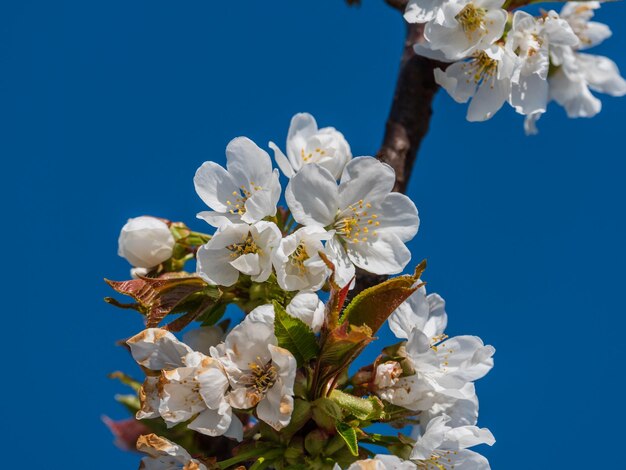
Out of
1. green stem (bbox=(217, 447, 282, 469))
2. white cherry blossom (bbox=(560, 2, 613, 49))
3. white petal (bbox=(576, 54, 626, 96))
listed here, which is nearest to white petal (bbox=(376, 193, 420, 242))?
green stem (bbox=(217, 447, 282, 469))

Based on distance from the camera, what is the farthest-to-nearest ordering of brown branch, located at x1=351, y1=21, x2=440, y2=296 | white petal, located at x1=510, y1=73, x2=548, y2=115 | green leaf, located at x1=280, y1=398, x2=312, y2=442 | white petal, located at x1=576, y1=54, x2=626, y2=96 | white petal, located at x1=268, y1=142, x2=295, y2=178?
white petal, located at x1=576, y1=54, x2=626, y2=96 < brown branch, located at x1=351, y1=21, x2=440, y2=296 < white petal, located at x1=510, y1=73, x2=548, y2=115 < white petal, located at x1=268, y1=142, x2=295, y2=178 < green leaf, located at x1=280, y1=398, x2=312, y2=442

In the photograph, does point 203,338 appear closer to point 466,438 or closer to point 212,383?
point 212,383

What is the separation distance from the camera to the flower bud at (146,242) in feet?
5.98

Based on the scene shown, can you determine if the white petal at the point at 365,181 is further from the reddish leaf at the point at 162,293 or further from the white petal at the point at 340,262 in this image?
the reddish leaf at the point at 162,293

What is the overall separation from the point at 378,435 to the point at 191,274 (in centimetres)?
53

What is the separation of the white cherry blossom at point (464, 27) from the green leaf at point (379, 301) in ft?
2.16

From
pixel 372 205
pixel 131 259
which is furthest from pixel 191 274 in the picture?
pixel 372 205

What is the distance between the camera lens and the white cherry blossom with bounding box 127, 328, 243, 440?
1483 mm

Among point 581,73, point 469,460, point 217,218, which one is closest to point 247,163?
point 217,218

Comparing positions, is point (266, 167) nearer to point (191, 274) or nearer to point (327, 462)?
point (191, 274)

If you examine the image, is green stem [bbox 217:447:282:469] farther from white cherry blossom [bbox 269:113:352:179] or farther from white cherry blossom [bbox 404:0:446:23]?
white cherry blossom [bbox 404:0:446:23]

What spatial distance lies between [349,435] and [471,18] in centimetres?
103

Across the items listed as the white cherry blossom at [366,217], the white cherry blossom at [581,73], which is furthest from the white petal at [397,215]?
the white cherry blossom at [581,73]

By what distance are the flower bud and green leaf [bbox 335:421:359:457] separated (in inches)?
24.7
